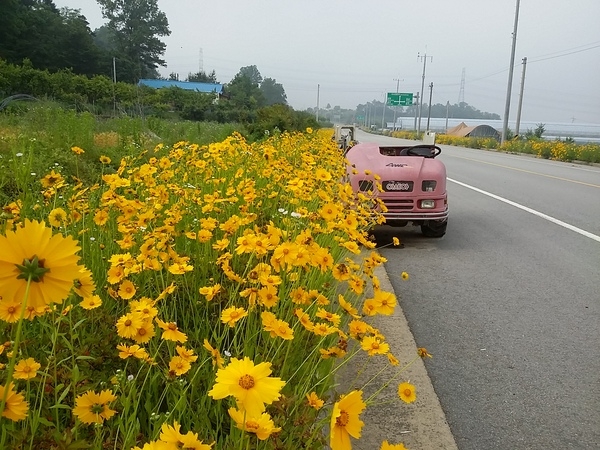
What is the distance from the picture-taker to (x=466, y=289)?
4.29m

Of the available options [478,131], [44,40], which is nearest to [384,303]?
[44,40]

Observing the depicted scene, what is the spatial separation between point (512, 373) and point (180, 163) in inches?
115

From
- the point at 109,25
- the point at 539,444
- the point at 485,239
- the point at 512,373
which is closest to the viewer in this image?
the point at 539,444

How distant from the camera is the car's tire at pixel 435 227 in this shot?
235 inches

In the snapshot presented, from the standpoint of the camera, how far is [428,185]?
224 inches

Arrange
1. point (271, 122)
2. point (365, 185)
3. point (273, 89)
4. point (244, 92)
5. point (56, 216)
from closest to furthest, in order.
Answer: point (56, 216), point (365, 185), point (271, 122), point (244, 92), point (273, 89)

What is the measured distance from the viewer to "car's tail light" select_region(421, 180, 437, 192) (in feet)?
18.6

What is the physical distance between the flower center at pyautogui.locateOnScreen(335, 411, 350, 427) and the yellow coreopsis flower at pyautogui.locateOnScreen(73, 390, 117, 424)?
0.51 metres

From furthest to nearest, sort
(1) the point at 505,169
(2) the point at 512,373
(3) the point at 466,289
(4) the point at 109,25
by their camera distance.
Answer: (4) the point at 109,25 < (1) the point at 505,169 < (3) the point at 466,289 < (2) the point at 512,373

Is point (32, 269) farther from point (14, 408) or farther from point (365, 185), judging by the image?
point (365, 185)

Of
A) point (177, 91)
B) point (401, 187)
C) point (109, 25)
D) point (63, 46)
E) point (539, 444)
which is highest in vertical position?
point (109, 25)

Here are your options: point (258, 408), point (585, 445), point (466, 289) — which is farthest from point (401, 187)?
point (258, 408)

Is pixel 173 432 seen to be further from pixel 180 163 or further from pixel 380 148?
pixel 380 148

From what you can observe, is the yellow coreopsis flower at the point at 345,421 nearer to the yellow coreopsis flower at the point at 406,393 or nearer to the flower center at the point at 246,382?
the flower center at the point at 246,382
